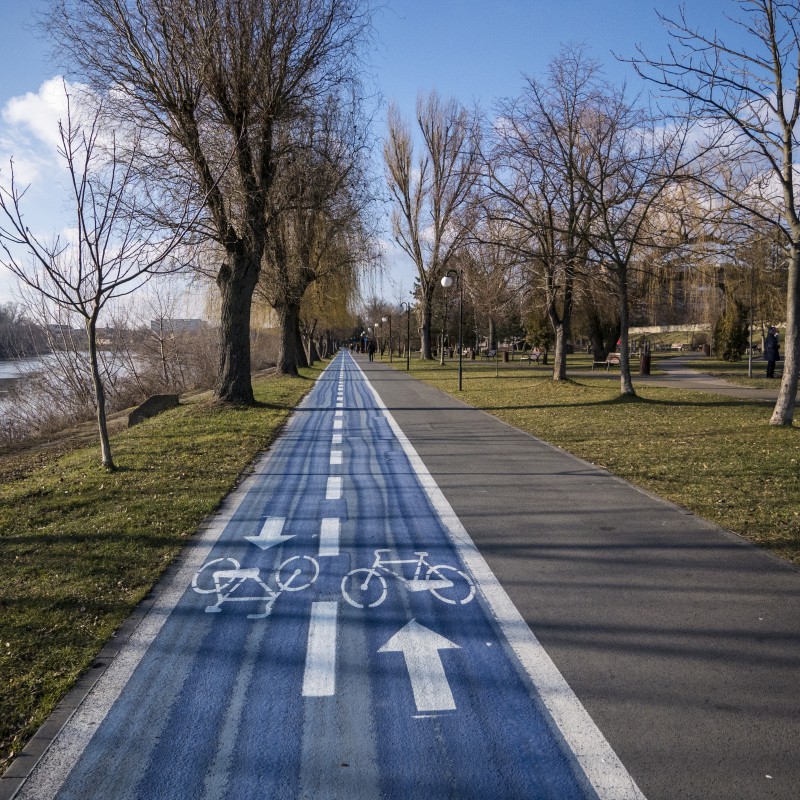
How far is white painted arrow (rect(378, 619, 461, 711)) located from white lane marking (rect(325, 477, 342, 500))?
3.21m

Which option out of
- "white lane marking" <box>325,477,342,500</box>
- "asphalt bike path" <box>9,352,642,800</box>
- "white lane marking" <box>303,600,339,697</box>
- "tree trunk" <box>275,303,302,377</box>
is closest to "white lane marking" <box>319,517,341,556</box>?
"asphalt bike path" <box>9,352,642,800</box>

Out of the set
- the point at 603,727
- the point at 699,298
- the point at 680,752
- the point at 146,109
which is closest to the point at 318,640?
the point at 603,727

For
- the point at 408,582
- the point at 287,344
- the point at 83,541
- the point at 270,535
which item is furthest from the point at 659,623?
the point at 287,344

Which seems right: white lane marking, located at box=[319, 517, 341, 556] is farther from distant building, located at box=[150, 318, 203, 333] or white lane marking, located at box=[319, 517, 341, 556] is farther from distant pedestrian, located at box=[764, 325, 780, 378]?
distant building, located at box=[150, 318, 203, 333]

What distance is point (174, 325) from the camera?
3050 cm

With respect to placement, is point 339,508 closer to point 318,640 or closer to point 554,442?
point 318,640

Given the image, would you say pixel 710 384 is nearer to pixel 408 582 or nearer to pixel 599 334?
pixel 408 582

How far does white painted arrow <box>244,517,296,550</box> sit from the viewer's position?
18.3 ft

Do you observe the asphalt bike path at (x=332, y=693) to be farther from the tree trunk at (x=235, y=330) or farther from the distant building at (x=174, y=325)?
the distant building at (x=174, y=325)

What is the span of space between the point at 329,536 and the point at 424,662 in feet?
7.65

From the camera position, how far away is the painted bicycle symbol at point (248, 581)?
445cm

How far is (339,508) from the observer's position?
669cm

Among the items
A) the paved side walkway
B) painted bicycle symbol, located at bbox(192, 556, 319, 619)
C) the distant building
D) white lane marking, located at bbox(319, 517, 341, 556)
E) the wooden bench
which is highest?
the distant building

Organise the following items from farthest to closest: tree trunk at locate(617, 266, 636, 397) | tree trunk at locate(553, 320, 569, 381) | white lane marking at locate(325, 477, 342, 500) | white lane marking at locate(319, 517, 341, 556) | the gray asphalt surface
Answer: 1. tree trunk at locate(553, 320, 569, 381)
2. tree trunk at locate(617, 266, 636, 397)
3. white lane marking at locate(325, 477, 342, 500)
4. white lane marking at locate(319, 517, 341, 556)
5. the gray asphalt surface
